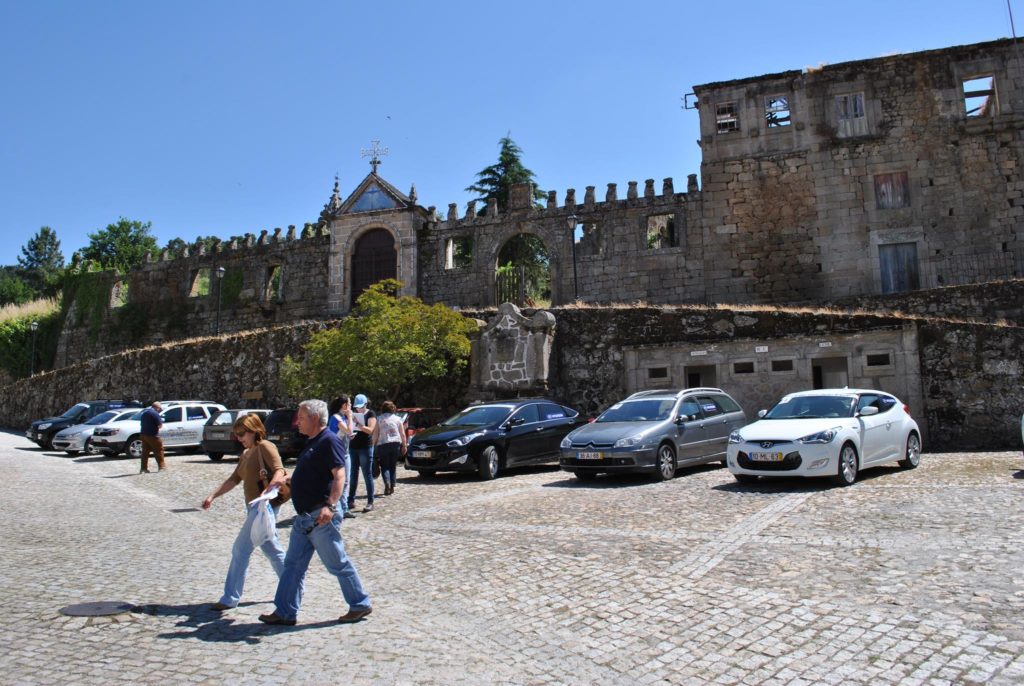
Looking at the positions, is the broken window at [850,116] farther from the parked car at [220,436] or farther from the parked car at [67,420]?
the parked car at [67,420]

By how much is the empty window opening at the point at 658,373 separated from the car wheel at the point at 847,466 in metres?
8.85

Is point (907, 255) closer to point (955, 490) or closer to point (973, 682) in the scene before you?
point (955, 490)

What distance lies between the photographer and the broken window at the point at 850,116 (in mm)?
27859

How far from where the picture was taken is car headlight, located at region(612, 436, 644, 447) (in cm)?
1221

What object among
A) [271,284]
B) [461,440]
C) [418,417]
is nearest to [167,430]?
[418,417]

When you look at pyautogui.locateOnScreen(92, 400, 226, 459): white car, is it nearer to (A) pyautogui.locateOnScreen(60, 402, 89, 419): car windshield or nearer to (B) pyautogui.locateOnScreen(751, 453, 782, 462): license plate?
(A) pyautogui.locateOnScreen(60, 402, 89, 419): car windshield

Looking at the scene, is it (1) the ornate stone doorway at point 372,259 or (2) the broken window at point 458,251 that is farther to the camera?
(1) the ornate stone doorway at point 372,259

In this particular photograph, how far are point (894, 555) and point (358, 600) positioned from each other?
465 cm

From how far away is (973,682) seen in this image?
4141 millimetres

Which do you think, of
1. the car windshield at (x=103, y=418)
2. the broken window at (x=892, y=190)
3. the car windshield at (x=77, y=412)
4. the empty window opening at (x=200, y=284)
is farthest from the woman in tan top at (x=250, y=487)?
the empty window opening at (x=200, y=284)

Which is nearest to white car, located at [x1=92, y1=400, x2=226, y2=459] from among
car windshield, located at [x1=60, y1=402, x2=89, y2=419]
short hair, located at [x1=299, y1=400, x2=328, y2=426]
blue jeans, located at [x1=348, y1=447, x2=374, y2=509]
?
car windshield, located at [x1=60, y1=402, x2=89, y2=419]

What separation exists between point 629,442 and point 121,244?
224 ft

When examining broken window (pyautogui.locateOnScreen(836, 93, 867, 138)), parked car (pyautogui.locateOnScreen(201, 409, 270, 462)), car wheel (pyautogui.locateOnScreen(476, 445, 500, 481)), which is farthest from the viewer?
broken window (pyautogui.locateOnScreen(836, 93, 867, 138))

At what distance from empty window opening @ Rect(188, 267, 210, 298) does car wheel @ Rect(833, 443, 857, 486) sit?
35184 mm
